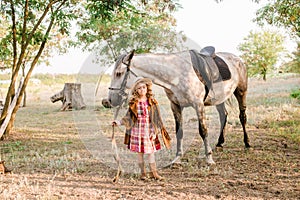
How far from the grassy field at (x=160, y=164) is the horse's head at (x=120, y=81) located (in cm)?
115

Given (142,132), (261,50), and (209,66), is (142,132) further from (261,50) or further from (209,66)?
(261,50)

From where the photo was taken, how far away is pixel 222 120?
8.19 m

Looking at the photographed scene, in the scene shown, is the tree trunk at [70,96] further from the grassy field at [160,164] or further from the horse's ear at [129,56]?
the horse's ear at [129,56]

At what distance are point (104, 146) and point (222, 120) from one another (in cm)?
291

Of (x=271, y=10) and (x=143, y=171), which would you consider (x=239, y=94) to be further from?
(x=271, y=10)

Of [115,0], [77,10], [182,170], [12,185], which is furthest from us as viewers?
[77,10]

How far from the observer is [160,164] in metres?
6.24

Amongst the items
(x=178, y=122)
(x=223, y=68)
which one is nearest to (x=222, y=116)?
(x=223, y=68)

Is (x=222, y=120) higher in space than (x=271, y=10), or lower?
lower

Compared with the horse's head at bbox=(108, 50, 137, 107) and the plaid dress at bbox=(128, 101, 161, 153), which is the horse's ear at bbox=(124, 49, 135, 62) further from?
the plaid dress at bbox=(128, 101, 161, 153)

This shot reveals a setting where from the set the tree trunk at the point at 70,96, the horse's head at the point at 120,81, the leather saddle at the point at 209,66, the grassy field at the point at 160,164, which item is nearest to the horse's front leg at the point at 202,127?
the grassy field at the point at 160,164

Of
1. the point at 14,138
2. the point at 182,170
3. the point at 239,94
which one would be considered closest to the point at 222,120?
the point at 239,94

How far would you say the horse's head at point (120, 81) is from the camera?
16.0 ft

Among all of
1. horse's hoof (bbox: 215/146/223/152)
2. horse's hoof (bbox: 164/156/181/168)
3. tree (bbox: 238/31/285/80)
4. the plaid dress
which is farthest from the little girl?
tree (bbox: 238/31/285/80)
